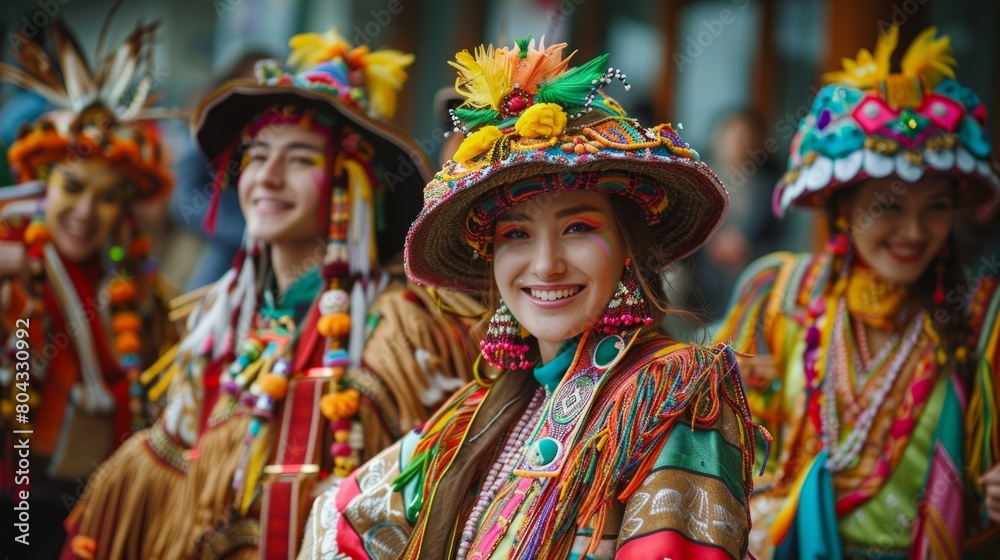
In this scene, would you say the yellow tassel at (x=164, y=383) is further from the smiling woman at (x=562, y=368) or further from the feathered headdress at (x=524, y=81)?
the feathered headdress at (x=524, y=81)

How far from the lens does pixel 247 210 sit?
354 cm

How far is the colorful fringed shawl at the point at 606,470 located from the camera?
6.49 feet

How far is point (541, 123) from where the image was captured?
2.17 metres

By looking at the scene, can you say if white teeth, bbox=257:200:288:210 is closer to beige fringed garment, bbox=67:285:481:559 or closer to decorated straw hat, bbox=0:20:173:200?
beige fringed garment, bbox=67:285:481:559

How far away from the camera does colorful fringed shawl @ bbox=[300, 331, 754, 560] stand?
6.49ft

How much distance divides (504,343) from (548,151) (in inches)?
20.3

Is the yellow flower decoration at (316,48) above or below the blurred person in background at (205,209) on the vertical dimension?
above

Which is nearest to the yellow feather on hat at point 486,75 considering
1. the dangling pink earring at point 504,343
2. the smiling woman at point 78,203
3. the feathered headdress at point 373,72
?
the dangling pink earring at point 504,343

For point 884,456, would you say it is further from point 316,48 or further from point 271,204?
point 316,48

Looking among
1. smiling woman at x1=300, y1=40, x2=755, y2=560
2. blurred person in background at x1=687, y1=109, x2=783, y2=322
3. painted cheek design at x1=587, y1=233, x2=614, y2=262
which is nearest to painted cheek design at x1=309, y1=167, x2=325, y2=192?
smiling woman at x1=300, y1=40, x2=755, y2=560

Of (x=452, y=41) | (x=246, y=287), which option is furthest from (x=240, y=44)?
(x=246, y=287)

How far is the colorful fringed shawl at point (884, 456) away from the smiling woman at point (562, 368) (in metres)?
1.16

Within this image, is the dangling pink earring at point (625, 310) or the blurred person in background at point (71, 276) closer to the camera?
the dangling pink earring at point (625, 310)

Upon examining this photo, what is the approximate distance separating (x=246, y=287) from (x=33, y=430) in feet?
4.17
